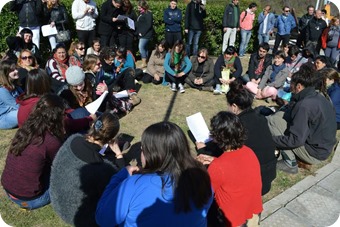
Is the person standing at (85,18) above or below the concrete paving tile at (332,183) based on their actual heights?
above

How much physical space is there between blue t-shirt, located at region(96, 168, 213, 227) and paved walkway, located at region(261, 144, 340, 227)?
1.76 meters

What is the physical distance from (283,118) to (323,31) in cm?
626

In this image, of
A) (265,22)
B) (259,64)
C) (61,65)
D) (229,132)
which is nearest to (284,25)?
(265,22)

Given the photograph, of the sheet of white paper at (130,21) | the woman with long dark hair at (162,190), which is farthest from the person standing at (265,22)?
the woman with long dark hair at (162,190)

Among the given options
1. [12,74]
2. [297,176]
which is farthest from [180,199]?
[12,74]

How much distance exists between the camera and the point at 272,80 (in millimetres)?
6984

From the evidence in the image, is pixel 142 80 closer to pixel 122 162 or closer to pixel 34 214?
pixel 122 162

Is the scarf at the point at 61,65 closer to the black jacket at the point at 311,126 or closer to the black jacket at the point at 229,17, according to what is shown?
the black jacket at the point at 311,126

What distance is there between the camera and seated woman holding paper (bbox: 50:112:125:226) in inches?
98.7

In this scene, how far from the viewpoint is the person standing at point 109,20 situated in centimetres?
746

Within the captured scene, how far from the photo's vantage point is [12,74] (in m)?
4.78

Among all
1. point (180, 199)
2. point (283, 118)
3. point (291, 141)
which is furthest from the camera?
point (283, 118)

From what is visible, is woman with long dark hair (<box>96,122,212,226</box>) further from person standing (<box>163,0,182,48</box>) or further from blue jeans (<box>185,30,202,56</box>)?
blue jeans (<box>185,30,202,56</box>)

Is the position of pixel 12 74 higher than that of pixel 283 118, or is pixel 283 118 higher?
pixel 12 74
